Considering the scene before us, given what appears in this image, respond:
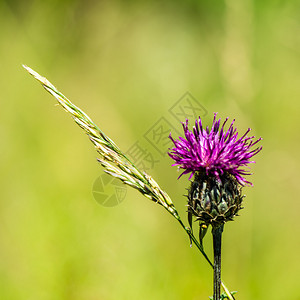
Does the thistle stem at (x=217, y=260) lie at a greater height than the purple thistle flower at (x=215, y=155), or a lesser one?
lesser

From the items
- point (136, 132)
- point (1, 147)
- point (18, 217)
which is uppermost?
point (136, 132)

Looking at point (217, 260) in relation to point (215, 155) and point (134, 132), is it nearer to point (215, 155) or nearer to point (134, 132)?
point (215, 155)

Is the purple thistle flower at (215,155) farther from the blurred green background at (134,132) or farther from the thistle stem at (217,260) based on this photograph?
the blurred green background at (134,132)

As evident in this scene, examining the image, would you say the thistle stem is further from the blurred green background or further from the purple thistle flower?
the blurred green background

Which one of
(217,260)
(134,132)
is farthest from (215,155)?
(134,132)

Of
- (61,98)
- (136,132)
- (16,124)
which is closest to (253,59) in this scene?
(136,132)

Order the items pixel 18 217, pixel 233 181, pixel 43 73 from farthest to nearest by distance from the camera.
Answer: pixel 43 73
pixel 18 217
pixel 233 181

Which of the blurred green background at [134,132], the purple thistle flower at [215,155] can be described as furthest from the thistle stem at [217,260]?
the blurred green background at [134,132]

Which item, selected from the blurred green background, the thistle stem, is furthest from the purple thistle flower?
the blurred green background

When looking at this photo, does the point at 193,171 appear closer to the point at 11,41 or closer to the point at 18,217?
the point at 18,217

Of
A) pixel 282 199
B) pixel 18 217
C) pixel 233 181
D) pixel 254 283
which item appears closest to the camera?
pixel 233 181
